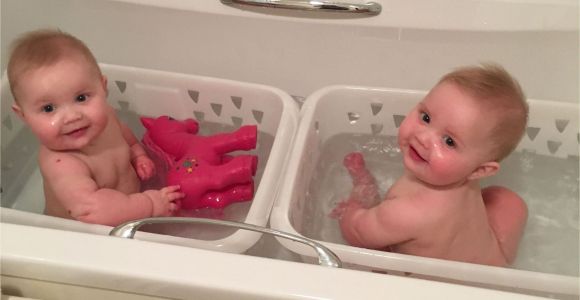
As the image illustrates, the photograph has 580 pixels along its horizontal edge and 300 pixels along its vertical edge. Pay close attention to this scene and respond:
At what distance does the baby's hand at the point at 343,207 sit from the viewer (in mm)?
1096

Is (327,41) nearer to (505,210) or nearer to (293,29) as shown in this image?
(293,29)

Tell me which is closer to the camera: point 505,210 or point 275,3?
point 505,210

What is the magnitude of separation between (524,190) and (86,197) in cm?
83

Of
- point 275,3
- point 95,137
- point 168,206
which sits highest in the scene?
point 275,3

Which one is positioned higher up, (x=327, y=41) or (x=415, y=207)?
(x=327, y=41)

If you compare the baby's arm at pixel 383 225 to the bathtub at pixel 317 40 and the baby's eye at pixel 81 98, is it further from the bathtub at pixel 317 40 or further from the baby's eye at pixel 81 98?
the baby's eye at pixel 81 98

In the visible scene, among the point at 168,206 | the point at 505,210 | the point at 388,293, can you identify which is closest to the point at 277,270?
the point at 388,293

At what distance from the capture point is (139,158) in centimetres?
112

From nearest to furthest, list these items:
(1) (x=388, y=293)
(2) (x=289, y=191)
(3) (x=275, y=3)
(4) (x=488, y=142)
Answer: (1) (x=388, y=293) → (4) (x=488, y=142) → (2) (x=289, y=191) → (3) (x=275, y=3)

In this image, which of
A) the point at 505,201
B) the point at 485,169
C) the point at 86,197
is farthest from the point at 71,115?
the point at 505,201

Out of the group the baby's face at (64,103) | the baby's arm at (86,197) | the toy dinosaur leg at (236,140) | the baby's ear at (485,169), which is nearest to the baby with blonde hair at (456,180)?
the baby's ear at (485,169)

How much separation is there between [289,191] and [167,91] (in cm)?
40

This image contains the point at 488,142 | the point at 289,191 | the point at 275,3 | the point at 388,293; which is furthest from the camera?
the point at 275,3

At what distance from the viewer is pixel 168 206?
1.01 m
